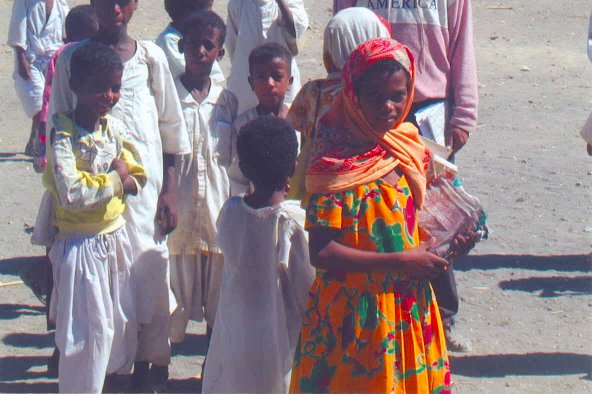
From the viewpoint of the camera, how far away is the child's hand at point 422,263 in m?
3.37

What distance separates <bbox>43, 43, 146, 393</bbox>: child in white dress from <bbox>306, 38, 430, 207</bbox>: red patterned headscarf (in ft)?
3.83

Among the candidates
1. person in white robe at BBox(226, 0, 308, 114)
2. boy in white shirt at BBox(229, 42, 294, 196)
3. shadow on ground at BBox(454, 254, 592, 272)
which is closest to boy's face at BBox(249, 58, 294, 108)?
boy in white shirt at BBox(229, 42, 294, 196)

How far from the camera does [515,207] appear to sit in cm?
801

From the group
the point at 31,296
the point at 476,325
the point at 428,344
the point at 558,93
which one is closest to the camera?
the point at 428,344

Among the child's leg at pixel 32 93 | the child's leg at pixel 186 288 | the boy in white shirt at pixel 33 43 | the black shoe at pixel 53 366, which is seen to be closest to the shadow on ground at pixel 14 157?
the boy in white shirt at pixel 33 43

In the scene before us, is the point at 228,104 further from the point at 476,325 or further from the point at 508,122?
the point at 508,122

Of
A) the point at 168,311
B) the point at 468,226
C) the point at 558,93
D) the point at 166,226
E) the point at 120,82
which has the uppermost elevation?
the point at 120,82

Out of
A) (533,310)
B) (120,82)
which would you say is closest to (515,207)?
(533,310)

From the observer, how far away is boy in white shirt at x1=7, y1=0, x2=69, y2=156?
29.3 feet

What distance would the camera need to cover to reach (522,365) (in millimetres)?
5402

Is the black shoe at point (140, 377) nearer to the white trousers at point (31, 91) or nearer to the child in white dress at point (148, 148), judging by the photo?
the child in white dress at point (148, 148)

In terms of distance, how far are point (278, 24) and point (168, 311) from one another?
84.3 inches

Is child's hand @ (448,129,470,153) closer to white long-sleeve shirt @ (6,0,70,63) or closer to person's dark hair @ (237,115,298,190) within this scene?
person's dark hair @ (237,115,298,190)

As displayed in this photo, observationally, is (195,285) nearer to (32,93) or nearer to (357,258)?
(357,258)
